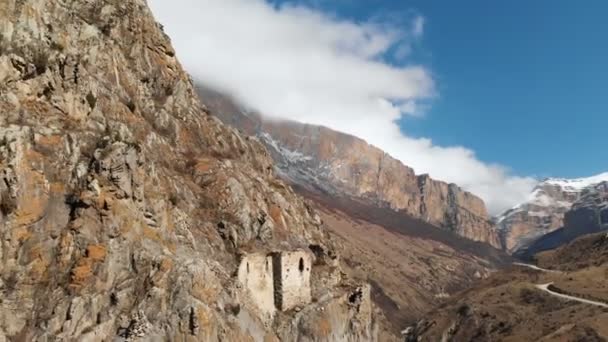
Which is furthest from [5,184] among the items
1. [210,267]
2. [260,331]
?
[260,331]

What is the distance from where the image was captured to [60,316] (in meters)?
42.9

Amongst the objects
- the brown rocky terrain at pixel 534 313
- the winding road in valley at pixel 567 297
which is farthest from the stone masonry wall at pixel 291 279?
the winding road in valley at pixel 567 297

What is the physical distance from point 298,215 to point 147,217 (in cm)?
3392

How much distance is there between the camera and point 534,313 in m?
144

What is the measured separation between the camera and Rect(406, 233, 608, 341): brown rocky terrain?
124706mm

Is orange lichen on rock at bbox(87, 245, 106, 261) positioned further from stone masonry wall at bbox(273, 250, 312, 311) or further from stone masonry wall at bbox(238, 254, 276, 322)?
stone masonry wall at bbox(273, 250, 312, 311)

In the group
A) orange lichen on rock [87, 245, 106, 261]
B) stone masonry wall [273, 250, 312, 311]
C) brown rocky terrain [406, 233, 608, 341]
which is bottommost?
brown rocky terrain [406, 233, 608, 341]

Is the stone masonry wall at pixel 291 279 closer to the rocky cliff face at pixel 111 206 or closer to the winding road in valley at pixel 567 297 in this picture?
the rocky cliff face at pixel 111 206

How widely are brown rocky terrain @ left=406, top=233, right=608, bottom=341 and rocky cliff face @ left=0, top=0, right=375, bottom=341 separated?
238 ft

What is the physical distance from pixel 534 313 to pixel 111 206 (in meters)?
122

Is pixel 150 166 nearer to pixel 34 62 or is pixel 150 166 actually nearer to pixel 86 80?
pixel 86 80

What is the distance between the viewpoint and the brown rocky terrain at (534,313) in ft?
409

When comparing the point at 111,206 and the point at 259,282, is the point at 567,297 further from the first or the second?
the point at 111,206

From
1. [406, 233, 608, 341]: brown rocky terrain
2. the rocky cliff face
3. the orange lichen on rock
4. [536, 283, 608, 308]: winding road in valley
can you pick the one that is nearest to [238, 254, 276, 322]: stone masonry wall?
the rocky cliff face
